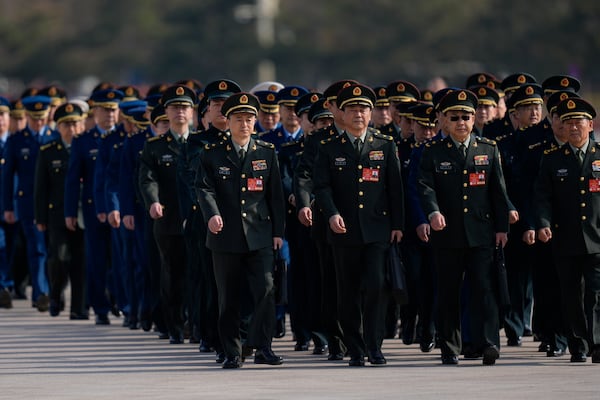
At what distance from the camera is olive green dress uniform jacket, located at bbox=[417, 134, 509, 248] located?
48.9 ft

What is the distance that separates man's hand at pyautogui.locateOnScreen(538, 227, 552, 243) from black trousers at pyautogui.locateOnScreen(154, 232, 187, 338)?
3704 mm

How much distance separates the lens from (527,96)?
16.5 meters

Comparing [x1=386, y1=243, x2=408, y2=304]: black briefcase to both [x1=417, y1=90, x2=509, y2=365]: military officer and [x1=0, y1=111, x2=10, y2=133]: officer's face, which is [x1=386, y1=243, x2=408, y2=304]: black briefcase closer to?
[x1=417, y1=90, x2=509, y2=365]: military officer

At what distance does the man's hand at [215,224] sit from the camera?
1466 centimetres

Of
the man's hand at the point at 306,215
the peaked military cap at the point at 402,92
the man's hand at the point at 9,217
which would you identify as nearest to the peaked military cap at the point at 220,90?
the man's hand at the point at 306,215

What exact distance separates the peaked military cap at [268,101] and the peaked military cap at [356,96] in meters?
2.43

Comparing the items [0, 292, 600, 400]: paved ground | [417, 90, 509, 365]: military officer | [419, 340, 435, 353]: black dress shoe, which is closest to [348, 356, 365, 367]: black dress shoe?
[0, 292, 600, 400]: paved ground

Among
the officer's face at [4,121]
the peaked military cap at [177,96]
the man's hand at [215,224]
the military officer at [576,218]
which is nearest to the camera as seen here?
the man's hand at [215,224]

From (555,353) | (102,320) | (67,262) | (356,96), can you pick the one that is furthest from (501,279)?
(67,262)

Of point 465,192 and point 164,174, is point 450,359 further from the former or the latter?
point 164,174

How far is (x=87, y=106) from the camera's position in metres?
21.3

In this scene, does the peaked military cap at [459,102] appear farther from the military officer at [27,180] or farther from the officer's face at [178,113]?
the military officer at [27,180]

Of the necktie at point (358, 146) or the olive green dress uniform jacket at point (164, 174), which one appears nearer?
the necktie at point (358, 146)

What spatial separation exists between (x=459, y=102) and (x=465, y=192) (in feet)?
2.40
